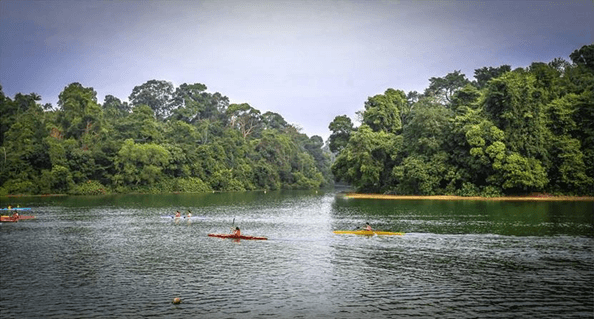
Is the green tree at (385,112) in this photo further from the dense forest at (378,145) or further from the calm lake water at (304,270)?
the calm lake water at (304,270)

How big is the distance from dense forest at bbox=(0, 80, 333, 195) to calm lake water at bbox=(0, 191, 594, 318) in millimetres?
46974

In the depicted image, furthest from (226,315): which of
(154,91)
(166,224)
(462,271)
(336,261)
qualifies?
(154,91)

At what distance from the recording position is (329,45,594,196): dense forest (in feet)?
222

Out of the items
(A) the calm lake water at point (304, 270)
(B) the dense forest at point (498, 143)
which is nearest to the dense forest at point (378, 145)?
(B) the dense forest at point (498, 143)

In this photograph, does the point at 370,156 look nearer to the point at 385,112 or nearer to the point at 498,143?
the point at 385,112

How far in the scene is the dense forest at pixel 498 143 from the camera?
222 ft

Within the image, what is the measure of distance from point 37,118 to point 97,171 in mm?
16770

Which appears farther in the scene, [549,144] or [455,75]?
[455,75]

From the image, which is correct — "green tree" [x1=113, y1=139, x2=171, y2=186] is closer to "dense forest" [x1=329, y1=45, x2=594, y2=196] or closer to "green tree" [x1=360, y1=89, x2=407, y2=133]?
"dense forest" [x1=329, y1=45, x2=594, y2=196]

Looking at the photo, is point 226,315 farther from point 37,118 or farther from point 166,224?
point 37,118

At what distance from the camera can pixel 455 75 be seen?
Answer: 116 m

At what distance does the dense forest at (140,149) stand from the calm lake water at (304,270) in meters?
47.0

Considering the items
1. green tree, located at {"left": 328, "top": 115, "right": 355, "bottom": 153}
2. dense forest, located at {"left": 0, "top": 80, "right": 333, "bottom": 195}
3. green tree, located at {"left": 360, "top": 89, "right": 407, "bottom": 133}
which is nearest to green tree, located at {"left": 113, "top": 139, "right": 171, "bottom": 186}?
dense forest, located at {"left": 0, "top": 80, "right": 333, "bottom": 195}

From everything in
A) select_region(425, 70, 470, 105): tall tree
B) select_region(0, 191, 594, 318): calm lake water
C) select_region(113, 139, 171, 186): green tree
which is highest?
select_region(425, 70, 470, 105): tall tree
